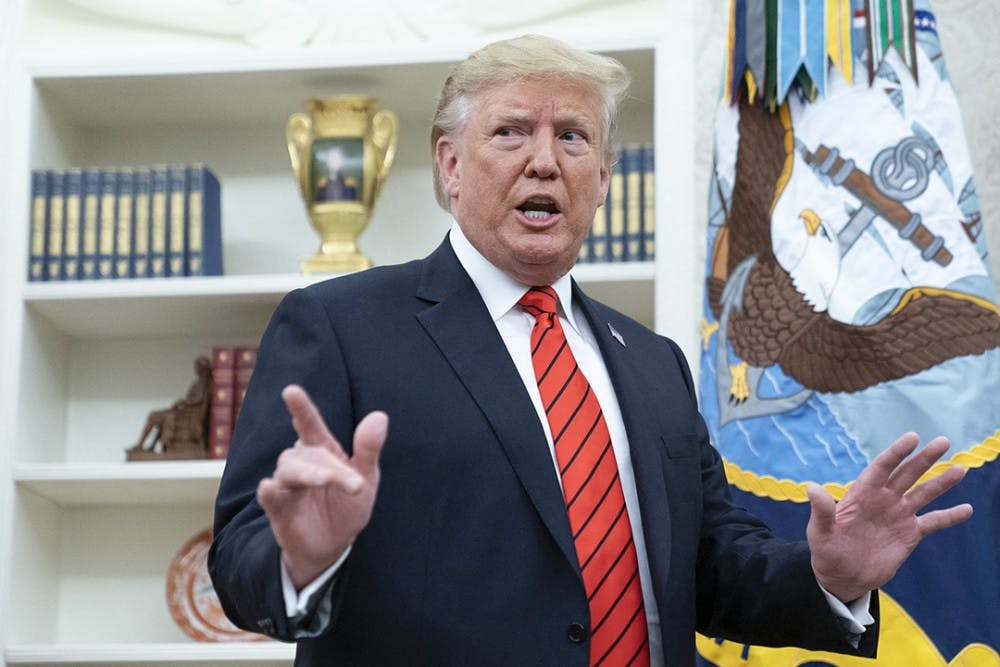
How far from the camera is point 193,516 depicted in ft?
11.8

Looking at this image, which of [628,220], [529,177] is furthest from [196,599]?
[529,177]

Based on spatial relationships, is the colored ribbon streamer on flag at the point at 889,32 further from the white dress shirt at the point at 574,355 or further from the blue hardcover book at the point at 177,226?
the blue hardcover book at the point at 177,226

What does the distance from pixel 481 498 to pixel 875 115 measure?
1.37m

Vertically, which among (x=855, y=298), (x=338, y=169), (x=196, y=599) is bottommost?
(x=196, y=599)

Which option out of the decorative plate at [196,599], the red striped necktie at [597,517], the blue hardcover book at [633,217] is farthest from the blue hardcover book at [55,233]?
the red striped necktie at [597,517]

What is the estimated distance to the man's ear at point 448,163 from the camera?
1.81 meters

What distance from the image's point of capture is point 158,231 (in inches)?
134

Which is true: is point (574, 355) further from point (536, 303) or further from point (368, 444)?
→ point (368, 444)

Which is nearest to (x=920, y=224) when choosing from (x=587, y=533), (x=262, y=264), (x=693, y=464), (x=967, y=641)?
(x=967, y=641)

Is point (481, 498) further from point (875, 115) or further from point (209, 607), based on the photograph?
point (209, 607)

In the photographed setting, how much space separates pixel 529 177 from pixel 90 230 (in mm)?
1987

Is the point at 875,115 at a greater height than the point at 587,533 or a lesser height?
greater

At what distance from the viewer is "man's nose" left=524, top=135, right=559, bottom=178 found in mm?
1707

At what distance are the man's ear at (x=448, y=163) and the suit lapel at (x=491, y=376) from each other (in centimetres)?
14
